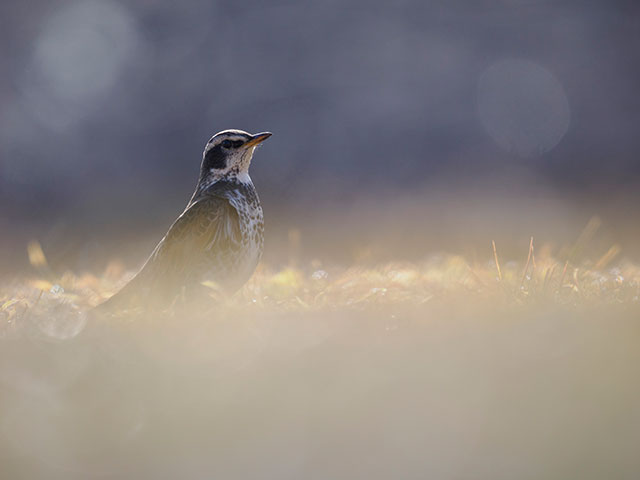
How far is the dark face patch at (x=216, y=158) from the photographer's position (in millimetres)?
6242

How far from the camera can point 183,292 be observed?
15.1 feet

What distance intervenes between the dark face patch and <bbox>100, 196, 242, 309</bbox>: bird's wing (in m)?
0.87

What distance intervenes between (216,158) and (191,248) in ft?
4.76

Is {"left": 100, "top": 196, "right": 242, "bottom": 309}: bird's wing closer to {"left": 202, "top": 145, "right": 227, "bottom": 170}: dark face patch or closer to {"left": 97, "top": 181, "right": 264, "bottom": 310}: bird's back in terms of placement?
{"left": 97, "top": 181, "right": 264, "bottom": 310}: bird's back

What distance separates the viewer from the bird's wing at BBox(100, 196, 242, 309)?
5082 mm

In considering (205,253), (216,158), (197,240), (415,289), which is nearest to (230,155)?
(216,158)

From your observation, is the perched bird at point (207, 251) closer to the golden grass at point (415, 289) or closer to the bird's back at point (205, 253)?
the bird's back at point (205, 253)

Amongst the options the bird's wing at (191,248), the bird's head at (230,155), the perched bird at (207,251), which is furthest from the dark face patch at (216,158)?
the bird's wing at (191,248)

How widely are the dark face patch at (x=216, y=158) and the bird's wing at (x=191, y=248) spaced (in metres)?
0.87

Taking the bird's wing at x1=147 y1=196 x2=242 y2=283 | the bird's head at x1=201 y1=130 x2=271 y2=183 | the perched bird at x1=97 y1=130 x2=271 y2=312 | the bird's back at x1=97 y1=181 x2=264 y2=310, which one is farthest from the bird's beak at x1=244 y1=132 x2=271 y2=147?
the bird's wing at x1=147 y1=196 x2=242 y2=283

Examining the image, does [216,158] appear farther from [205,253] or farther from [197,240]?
[205,253]

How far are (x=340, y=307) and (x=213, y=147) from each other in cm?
376

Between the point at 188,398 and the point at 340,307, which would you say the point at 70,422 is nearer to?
the point at 188,398

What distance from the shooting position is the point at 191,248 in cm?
521
